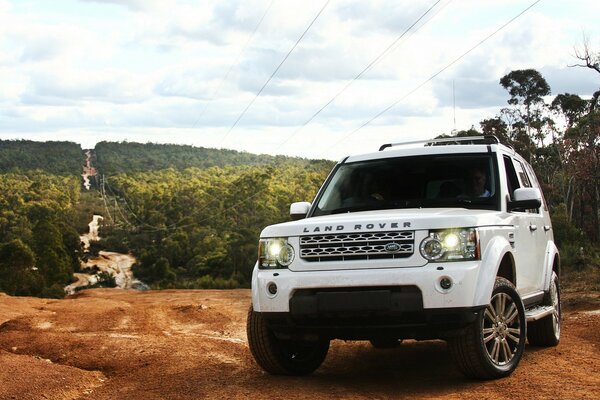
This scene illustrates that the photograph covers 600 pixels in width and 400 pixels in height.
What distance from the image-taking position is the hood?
22.0 feet

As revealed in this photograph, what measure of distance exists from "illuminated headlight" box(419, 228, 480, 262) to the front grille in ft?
0.43

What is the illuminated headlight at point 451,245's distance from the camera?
6.63 meters

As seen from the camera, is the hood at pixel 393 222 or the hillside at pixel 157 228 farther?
the hillside at pixel 157 228

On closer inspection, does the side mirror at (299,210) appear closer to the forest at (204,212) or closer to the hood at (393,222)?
the hood at (393,222)

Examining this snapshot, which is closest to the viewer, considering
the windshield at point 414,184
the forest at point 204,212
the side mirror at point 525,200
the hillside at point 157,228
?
the side mirror at point 525,200

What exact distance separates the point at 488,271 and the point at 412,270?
2.07 ft

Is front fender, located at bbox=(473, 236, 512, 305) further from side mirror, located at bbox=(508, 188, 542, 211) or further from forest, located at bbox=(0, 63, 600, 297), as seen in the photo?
forest, located at bbox=(0, 63, 600, 297)

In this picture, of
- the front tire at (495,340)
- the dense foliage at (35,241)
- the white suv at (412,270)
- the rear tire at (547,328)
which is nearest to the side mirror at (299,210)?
the white suv at (412,270)

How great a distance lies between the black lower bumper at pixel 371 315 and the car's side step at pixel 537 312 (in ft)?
4.94

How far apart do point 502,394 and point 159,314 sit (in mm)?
8964

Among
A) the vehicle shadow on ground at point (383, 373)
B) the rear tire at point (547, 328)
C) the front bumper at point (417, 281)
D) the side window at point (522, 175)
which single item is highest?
the side window at point (522, 175)

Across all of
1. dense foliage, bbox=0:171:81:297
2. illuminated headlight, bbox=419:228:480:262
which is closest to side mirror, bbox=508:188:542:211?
illuminated headlight, bbox=419:228:480:262

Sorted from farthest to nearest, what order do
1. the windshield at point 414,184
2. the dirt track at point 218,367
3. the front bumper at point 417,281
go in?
the windshield at point 414,184 < the dirt track at point 218,367 < the front bumper at point 417,281

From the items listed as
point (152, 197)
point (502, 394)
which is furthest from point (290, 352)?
point (152, 197)
